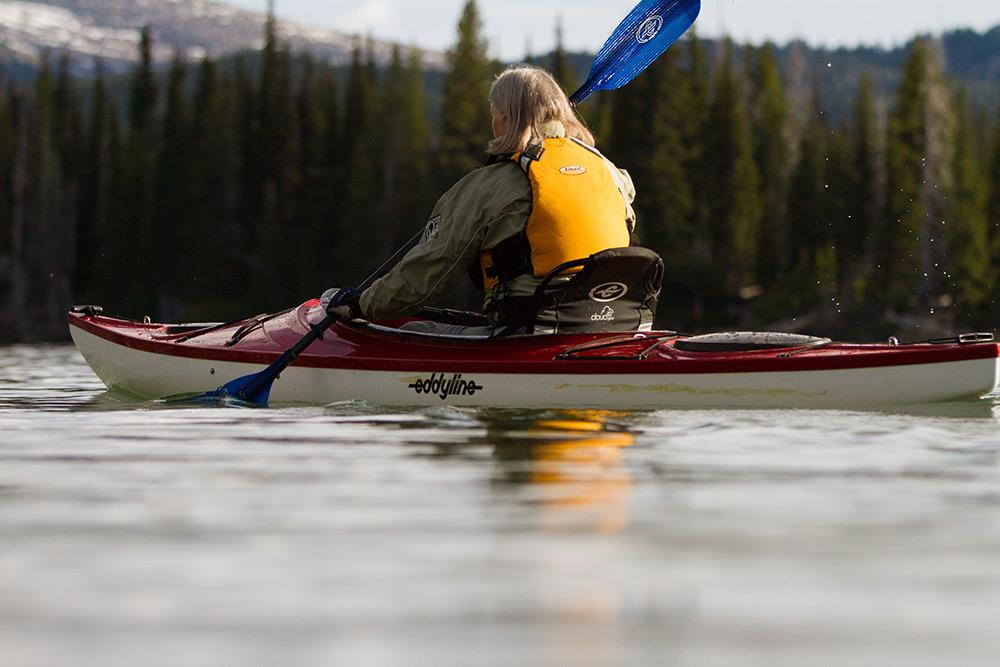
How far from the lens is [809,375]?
288 inches

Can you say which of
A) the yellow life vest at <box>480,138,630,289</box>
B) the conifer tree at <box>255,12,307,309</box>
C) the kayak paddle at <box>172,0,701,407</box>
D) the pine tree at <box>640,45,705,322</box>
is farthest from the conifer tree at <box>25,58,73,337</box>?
the yellow life vest at <box>480,138,630,289</box>

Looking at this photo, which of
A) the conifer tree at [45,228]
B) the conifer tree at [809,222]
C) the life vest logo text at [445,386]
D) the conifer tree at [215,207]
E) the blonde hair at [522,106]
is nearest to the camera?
the blonde hair at [522,106]

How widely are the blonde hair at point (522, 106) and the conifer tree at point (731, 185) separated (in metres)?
43.2

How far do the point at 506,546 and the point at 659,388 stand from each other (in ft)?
12.0

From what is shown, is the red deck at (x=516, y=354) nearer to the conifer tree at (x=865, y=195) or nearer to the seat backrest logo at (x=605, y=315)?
the seat backrest logo at (x=605, y=315)

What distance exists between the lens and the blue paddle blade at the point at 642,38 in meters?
9.36

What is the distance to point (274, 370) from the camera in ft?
27.0

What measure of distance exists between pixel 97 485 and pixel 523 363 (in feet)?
9.75

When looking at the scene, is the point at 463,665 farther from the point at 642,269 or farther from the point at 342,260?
the point at 342,260

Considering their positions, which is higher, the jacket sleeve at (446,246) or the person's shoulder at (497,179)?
the person's shoulder at (497,179)

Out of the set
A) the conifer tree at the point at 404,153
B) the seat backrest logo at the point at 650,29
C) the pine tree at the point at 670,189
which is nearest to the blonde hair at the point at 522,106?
the seat backrest logo at the point at 650,29

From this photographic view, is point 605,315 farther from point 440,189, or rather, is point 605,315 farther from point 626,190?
point 440,189

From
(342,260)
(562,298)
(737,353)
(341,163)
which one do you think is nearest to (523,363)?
(562,298)

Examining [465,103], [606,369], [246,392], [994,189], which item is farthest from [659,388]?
[465,103]
